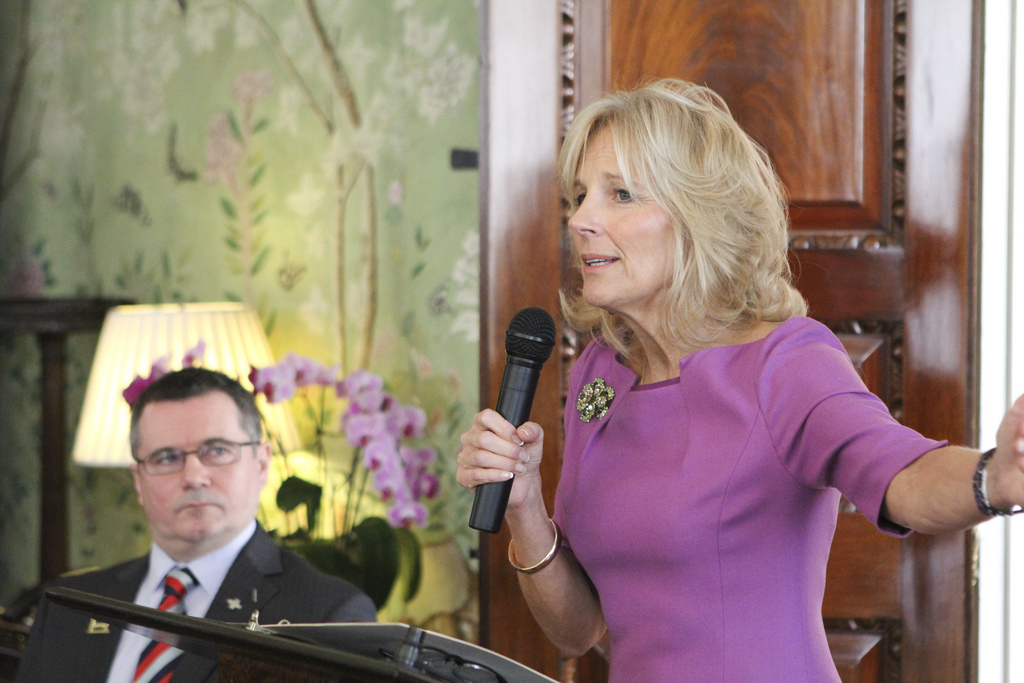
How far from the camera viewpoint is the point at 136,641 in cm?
175

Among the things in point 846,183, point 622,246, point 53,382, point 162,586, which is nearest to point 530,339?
point 622,246

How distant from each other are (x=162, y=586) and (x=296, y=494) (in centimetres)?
48

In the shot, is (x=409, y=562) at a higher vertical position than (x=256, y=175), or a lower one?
lower

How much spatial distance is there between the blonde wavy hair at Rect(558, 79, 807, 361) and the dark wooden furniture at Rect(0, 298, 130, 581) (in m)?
1.99

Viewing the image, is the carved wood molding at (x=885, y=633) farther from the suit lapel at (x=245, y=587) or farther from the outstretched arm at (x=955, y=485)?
the suit lapel at (x=245, y=587)

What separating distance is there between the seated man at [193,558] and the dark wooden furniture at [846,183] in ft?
1.32

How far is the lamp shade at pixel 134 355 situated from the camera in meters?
2.38

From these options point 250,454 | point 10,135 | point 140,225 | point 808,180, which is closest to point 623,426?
point 808,180

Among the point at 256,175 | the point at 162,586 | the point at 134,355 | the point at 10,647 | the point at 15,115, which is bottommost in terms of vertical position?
the point at 10,647

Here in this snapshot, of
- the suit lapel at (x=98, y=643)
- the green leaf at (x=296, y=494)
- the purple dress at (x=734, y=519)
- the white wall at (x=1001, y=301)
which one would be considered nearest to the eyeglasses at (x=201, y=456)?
the suit lapel at (x=98, y=643)

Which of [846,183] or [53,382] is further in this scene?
[53,382]

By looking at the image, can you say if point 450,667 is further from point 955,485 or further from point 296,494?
point 296,494

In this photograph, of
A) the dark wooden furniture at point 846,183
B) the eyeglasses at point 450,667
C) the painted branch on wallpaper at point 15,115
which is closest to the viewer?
the eyeglasses at point 450,667

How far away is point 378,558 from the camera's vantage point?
2.28 meters
